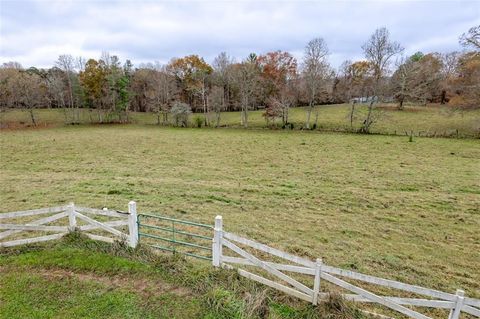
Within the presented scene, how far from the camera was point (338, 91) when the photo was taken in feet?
177

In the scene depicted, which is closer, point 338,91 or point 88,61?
point 88,61

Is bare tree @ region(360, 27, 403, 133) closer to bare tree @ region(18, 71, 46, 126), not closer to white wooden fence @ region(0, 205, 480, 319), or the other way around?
white wooden fence @ region(0, 205, 480, 319)

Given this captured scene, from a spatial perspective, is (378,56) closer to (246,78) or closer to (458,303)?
(246,78)

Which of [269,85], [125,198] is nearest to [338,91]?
[269,85]

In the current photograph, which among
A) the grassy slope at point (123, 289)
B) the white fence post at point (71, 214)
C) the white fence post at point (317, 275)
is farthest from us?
the white fence post at point (71, 214)

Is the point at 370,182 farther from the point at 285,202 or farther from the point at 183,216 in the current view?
the point at 183,216

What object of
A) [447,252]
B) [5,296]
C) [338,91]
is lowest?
[447,252]

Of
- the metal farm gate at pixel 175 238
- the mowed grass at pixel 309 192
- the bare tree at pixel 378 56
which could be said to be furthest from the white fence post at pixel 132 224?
the bare tree at pixel 378 56

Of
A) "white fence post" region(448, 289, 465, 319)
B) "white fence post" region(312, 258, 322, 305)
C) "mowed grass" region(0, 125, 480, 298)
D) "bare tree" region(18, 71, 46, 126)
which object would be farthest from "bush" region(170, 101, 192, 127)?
"white fence post" region(448, 289, 465, 319)

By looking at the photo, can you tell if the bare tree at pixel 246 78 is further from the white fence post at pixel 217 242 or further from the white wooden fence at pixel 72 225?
the white fence post at pixel 217 242

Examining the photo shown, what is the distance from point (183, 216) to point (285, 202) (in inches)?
171

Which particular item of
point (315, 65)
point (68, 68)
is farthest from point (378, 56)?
point (68, 68)

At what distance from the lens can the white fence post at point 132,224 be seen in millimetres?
6078

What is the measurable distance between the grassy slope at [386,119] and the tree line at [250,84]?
148 cm
